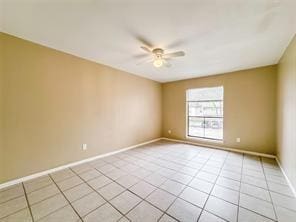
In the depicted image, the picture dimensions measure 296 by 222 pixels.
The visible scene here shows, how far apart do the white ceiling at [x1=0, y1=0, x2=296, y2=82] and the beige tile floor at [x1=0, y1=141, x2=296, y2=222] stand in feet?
7.82

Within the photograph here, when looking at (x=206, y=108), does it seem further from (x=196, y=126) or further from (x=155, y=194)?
(x=155, y=194)

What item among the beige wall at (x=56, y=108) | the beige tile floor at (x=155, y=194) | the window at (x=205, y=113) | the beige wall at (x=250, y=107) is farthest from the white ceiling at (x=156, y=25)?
the beige tile floor at (x=155, y=194)

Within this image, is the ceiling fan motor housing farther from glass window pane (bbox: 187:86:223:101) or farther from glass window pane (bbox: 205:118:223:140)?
glass window pane (bbox: 205:118:223:140)

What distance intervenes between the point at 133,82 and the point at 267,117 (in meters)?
3.86

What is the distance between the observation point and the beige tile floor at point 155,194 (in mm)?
1570

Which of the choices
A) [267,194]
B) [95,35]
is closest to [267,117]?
[267,194]

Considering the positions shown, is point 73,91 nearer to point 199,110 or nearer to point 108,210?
point 108,210

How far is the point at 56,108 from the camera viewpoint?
268cm

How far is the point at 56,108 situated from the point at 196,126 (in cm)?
435

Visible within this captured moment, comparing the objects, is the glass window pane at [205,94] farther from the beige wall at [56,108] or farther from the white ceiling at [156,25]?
the beige wall at [56,108]

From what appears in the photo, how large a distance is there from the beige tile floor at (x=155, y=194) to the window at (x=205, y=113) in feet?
5.33

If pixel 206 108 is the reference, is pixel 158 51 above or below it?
above

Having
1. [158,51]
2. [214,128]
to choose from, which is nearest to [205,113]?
[214,128]

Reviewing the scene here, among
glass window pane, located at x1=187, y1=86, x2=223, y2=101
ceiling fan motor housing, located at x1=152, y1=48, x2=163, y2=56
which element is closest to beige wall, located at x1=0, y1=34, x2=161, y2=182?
ceiling fan motor housing, located at x1=152, y1=48, x2=163, y2=56
